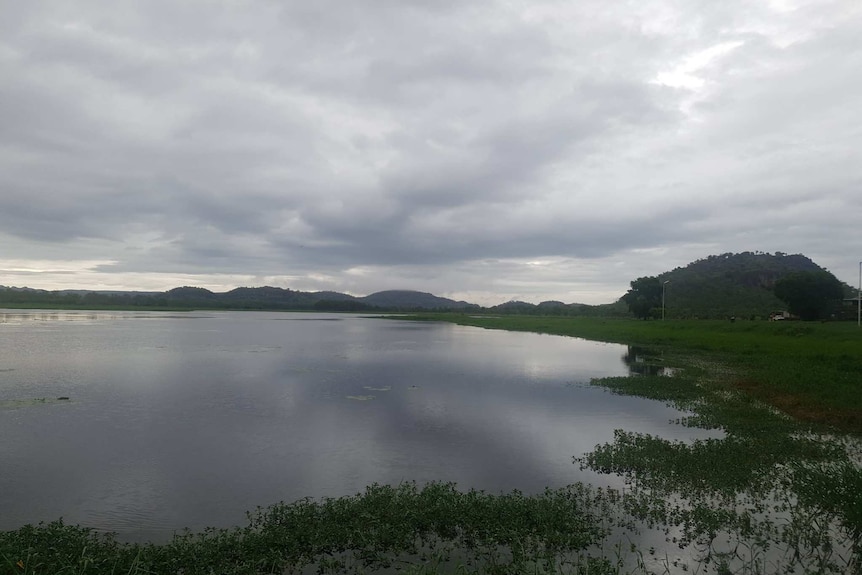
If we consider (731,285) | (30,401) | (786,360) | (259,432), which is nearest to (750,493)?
(259,432)

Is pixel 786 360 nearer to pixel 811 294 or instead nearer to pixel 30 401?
pixel 30 401

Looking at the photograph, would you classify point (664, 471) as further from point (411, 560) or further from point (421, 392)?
point (421, 392)

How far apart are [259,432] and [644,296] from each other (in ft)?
287

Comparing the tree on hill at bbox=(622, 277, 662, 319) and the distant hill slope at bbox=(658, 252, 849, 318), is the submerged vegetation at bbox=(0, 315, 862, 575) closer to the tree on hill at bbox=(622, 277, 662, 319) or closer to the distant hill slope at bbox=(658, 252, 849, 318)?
the distant hill slope at bbox=(658, 252, 849, 318)

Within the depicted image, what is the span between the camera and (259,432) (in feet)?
45.0

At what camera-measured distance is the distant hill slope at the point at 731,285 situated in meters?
85.6

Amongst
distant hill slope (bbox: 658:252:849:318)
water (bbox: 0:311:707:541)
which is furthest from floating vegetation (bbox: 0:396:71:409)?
distant hill slope (bbox: 658:252:849:318)

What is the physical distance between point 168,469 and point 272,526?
4.21 meters

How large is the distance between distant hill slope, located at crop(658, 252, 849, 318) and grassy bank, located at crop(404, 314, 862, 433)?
1347 inches

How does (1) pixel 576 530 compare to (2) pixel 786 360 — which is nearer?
(1) pixel 576 530

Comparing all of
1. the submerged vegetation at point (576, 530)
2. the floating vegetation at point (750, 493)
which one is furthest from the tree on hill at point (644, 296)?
the submerged vegetation at point (576, 530)

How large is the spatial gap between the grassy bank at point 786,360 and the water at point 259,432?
4.74m

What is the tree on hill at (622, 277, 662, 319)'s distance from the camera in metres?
86.0

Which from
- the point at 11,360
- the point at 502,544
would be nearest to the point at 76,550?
the point at 502,544
